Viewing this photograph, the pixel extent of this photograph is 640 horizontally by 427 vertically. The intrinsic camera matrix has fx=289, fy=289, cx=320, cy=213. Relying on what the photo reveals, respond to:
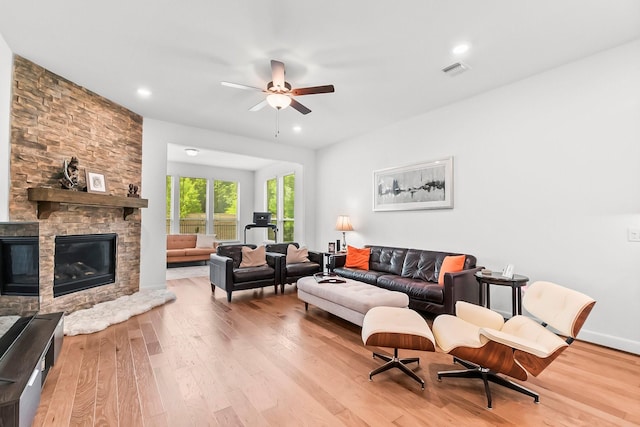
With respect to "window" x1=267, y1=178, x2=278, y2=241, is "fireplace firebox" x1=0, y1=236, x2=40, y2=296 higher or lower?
lower

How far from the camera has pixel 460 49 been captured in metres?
2.87

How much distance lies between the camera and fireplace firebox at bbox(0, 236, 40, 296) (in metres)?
2.11

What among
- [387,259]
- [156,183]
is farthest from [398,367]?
[156,183]

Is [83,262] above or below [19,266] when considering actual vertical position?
below

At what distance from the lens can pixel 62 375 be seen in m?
2.27

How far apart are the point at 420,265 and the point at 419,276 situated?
169mm

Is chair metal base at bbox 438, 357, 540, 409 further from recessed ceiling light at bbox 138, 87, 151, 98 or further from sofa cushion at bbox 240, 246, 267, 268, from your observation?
recessed ceiling light at bbox 138, 87, 151, 98

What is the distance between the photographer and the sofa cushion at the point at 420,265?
4.03m

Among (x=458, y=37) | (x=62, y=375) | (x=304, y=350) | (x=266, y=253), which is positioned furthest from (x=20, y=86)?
(x=458, y=37)

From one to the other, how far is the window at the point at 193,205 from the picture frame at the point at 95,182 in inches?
172

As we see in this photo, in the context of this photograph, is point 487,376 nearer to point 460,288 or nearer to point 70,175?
point 460,288

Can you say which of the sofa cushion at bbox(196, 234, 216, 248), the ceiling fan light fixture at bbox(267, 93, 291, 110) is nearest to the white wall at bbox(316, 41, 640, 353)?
the ceiling fan light fixture at bbox(267, 93, 291, 110)

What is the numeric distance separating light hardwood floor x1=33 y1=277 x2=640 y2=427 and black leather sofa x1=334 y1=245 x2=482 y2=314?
81cm

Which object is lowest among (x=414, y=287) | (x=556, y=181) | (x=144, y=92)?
(x=414, y=287)
